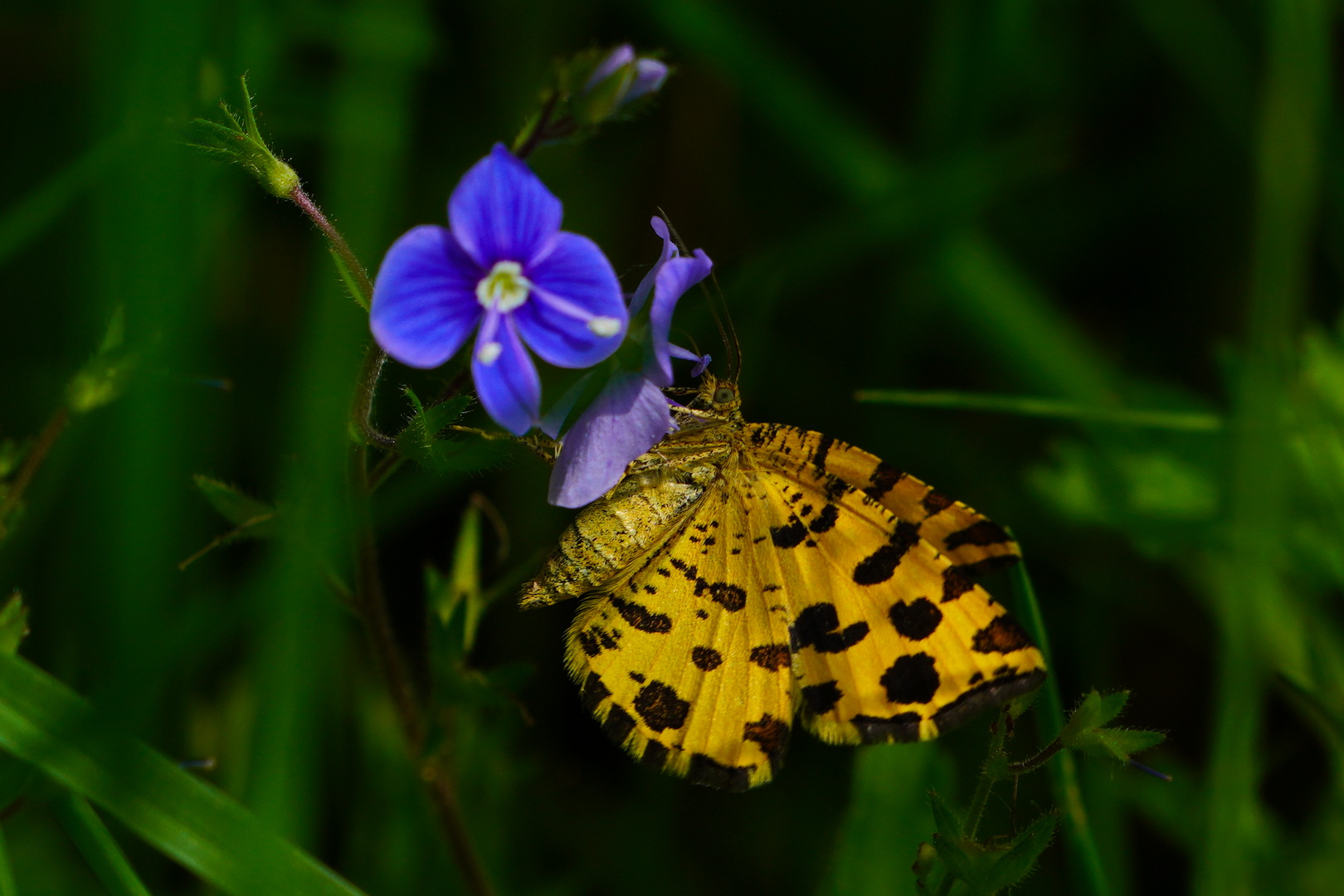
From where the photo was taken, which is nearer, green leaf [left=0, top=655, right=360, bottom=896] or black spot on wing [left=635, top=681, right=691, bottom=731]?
green leaf [left=0, top=655, right=360, bottom=896]

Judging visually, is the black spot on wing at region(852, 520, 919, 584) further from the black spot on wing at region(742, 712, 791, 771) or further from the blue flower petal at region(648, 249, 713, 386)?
the blue flower petal at region(648, 249, 713, 386)

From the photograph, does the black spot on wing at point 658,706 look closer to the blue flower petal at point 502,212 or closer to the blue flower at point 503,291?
the blue flower at point 503,291

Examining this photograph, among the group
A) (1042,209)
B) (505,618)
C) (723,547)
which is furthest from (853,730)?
(1042,209)

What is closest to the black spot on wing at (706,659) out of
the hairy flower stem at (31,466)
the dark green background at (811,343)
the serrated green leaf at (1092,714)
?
the dark green background at (811,343)

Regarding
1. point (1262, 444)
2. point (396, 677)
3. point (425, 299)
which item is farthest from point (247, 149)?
point (1262, 444)

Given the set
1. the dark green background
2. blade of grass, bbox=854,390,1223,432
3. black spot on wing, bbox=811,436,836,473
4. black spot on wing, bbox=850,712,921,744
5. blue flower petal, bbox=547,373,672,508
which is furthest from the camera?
blade of grass, bbox=854,390,1223,432

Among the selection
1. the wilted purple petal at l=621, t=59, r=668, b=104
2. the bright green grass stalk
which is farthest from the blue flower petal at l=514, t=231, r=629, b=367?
the bright green grass stalk

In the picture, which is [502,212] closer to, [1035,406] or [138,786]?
[138,786]
